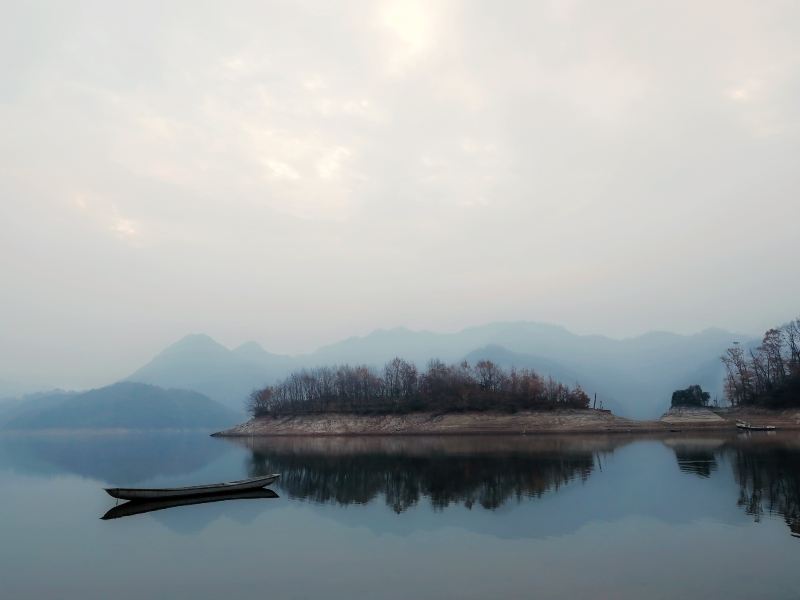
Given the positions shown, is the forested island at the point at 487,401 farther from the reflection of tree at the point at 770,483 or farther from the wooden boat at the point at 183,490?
the wooden boat at the point at 183,490

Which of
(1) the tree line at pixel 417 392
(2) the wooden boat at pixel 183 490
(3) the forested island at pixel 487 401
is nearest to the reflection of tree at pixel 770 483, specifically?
(2) the wooden boat at pixel 183 490

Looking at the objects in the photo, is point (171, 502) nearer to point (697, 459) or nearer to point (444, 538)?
point (444, 538)

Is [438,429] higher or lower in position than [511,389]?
lower

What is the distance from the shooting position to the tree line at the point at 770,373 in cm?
9500

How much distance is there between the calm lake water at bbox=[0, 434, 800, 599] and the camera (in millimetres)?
17469

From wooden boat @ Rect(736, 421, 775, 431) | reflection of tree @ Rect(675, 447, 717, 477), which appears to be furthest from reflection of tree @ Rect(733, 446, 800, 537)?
wooden boat @ Rect(736, 421, 775, 431)

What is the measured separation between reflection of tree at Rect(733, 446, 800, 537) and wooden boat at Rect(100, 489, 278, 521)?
31794 millimetres

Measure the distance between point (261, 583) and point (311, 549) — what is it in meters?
4.50

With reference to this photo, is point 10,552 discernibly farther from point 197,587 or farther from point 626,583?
point 626,583

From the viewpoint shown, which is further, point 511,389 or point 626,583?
point 511,389

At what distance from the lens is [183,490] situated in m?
36.9

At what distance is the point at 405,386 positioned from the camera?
465 ft

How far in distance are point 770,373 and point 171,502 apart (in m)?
120

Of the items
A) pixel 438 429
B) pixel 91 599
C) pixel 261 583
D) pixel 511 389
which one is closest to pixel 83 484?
pixel 91 599
